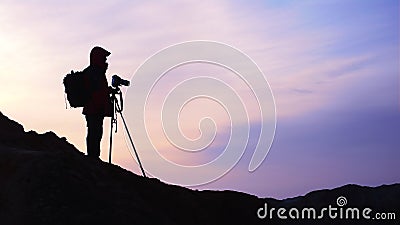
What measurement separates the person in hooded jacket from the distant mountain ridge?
3.32ft

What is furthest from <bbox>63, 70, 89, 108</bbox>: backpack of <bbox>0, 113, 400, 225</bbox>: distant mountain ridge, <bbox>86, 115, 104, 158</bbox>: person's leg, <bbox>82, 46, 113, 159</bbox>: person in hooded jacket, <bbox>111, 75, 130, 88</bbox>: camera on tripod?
<bbox>0, 113, 400, 225</bbox>: distant mountain ridge

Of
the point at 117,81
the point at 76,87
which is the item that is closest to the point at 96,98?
the point at 76,87

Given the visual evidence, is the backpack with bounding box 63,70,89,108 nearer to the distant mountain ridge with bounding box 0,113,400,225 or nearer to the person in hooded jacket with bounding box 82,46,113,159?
the person in hooded jacket with bounding box 82,46,113,159

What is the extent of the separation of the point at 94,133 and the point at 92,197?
4.16 metres

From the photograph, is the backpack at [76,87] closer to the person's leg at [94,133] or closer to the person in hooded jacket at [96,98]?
the person in hooded jacket at [96,98]

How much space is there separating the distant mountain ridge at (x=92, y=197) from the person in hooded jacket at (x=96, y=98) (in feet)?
3.32

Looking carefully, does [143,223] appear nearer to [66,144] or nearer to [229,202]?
[229,202]

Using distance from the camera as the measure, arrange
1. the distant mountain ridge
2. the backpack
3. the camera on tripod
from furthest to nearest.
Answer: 1. the camera on tripod
2. the backpack
3. the distant mountain ridge

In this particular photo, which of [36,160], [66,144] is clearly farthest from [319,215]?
[36,160]

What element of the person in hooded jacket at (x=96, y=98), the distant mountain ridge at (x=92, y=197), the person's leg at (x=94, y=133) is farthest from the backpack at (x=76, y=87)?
the distant mountain ridge at (x=92, y=197)

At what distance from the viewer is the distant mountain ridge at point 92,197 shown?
1209 centimetres

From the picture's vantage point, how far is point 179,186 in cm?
1725

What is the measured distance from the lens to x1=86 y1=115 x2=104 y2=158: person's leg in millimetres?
16500

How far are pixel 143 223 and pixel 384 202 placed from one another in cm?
1251
